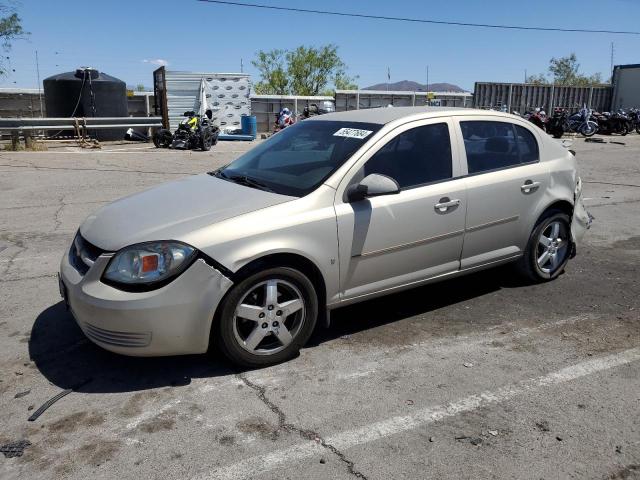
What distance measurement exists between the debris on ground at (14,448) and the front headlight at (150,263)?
3.11ft

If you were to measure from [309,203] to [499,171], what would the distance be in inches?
73.6

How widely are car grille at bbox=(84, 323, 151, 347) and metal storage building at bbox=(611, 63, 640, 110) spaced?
123 feet

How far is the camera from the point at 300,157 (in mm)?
4500

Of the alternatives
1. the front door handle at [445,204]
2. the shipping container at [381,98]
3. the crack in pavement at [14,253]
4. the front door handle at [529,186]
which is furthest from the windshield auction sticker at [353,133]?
the shipping container at [381,98]

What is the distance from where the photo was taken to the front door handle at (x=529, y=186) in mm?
4902

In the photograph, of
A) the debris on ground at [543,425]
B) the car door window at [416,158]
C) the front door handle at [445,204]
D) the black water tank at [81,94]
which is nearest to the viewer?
the debris on ground at [543,425]

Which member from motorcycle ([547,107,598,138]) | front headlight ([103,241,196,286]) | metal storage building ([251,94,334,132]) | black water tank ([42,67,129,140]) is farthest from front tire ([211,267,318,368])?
metal storage building ([251,94,334,132])

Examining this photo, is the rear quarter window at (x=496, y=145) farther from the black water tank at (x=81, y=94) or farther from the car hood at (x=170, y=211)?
the black water tank at (x=81, y=94)

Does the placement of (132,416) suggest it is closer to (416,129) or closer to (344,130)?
(344,130)

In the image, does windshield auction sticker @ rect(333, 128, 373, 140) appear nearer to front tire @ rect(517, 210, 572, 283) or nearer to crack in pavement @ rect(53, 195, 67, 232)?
front tire @ rect(517, 210, 572, 283)

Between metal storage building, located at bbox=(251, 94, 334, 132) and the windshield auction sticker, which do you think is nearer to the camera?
the windshield auction sticker

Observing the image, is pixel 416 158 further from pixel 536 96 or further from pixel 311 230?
pixel 536 96

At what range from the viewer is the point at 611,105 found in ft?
117

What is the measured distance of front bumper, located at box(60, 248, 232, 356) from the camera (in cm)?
A: 332
